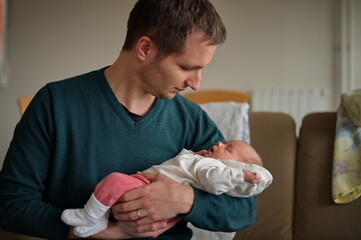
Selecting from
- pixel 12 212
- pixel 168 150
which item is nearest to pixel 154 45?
pixel 168 150

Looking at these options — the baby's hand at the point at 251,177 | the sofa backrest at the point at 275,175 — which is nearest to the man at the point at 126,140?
the baby's hand at the point at 251,177

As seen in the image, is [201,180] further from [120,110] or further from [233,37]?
[233,37]

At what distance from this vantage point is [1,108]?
4.41 m

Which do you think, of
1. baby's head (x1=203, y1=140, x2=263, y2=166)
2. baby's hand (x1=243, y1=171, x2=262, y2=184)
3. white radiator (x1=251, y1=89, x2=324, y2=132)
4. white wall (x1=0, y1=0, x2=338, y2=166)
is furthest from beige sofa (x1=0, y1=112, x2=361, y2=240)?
white wall (x1=0, y1=0, x2=338, y2=166)

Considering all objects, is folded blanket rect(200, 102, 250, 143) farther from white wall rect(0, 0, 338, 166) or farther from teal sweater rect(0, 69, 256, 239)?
white wall rect(0, 0, 338, 166)

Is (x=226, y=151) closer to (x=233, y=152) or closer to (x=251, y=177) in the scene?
(x=233, y=152)

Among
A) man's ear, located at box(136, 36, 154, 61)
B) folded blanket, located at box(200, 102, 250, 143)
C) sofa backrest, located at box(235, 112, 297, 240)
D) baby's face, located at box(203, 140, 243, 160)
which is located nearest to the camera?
man's ear, located at box(136, 36, 154, 61)

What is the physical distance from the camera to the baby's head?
4.65ft

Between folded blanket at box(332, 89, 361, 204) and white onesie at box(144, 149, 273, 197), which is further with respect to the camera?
folded blanket at box(332, 89, 361, 204)

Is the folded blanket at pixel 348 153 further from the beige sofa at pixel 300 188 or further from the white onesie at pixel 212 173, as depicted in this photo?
the white onesie at pixel 212 173

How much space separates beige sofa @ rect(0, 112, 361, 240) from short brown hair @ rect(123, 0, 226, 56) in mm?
1082

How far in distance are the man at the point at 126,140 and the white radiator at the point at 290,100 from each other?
3.02m

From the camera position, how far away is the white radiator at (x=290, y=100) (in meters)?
4.28

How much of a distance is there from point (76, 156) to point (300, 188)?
1.25m
